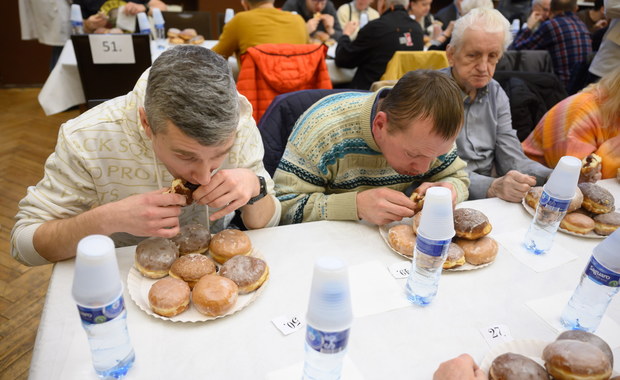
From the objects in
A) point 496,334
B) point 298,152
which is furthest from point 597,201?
point 298,152

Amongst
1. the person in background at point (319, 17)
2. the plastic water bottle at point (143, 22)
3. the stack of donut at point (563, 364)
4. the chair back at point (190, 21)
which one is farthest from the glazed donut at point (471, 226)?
the chair back at point (190, 21)

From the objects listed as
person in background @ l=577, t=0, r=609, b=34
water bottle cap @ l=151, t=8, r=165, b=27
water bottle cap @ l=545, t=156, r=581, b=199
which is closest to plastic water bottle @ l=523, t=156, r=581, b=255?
water bottle cap @ l=545, t=156, r=581, b=199

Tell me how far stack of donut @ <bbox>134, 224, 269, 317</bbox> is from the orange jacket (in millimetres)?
1767

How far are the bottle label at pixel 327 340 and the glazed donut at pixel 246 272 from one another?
353 millimetres

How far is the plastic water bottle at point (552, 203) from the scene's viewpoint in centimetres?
123

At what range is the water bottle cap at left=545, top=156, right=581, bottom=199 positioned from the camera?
1221 mm

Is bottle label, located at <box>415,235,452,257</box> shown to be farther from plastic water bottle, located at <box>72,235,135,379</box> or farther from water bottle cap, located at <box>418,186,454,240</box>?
plastic water bottle, located at <box>72,235,135,379</box>

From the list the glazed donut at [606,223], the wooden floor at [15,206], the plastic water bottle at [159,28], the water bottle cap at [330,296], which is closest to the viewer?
the water bottle cap at [330,296]

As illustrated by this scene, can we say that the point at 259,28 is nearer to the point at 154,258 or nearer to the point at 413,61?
the point at 413,61

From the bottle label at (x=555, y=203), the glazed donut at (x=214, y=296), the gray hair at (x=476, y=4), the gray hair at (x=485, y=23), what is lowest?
the glazed donut at (x=214, y=296)

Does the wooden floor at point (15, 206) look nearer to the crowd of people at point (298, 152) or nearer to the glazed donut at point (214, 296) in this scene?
the crowd of people at point (298, 152)

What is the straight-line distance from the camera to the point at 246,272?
42.3 inches

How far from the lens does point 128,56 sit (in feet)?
9.29

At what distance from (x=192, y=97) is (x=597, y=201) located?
1.45 meters
